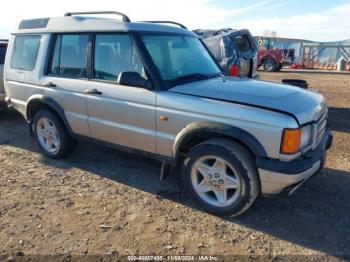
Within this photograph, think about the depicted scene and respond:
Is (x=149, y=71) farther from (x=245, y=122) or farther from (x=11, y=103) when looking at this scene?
(x=11, y=103)

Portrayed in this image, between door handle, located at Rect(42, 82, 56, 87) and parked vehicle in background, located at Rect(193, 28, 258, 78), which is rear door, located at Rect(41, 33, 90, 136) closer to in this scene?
door handle, located at Rect(42, 82, 56, 87)

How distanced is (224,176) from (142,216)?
97 cm

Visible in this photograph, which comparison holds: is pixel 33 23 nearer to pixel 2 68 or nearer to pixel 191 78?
pixel 2 68

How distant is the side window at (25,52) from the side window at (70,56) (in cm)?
46

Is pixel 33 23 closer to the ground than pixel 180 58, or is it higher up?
higher up

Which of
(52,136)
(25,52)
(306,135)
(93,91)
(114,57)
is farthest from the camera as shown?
(25,52)

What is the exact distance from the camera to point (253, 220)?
381cm

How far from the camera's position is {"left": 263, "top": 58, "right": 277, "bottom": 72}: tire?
75.8 ft

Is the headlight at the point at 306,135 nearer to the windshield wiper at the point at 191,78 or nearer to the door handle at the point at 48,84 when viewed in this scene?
the windshield wiper at the point at 191,78

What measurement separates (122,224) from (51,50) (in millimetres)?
2807

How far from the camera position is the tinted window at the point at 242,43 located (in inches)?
354

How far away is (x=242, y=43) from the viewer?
30.4ft

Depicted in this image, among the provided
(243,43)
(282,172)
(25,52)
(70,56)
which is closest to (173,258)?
(282,172)

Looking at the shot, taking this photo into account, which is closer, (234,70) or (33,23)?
(33,23)
